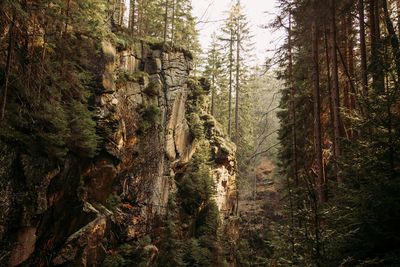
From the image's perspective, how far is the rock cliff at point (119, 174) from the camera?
222 inches

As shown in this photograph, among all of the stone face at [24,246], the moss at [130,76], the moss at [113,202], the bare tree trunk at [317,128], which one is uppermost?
the moss at [130,76]

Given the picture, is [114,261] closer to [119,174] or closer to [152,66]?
[119,174]

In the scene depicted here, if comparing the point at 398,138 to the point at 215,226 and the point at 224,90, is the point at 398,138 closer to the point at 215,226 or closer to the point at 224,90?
the point at 215,226

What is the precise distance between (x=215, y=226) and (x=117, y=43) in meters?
12.4

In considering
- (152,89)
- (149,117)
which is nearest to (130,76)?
(152,89)

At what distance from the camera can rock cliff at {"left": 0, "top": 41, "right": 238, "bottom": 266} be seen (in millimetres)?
5637

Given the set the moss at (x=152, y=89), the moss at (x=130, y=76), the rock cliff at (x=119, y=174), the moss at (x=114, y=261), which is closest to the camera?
the rock cliff at (x=119, y=174)

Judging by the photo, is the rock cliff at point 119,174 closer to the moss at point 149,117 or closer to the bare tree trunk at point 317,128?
the moss at point 149,117

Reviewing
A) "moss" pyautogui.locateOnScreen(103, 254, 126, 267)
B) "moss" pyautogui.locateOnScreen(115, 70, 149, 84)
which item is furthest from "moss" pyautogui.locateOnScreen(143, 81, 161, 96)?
"moss" pyautogui.locateOnScreen(103, 254, 126, 267)

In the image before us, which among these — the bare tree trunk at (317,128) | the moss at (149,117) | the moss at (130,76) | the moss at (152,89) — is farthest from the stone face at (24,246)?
the bare tree trunk at (317,128)

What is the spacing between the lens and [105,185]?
379 inches

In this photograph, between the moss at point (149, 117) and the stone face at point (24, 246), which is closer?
the stone face at point (24, 246)

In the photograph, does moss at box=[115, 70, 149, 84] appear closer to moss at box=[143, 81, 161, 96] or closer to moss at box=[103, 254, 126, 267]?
moss at box=[143, 81, 161, 96]

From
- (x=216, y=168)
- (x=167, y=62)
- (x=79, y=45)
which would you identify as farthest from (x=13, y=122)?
A: (x=216, y=168)
